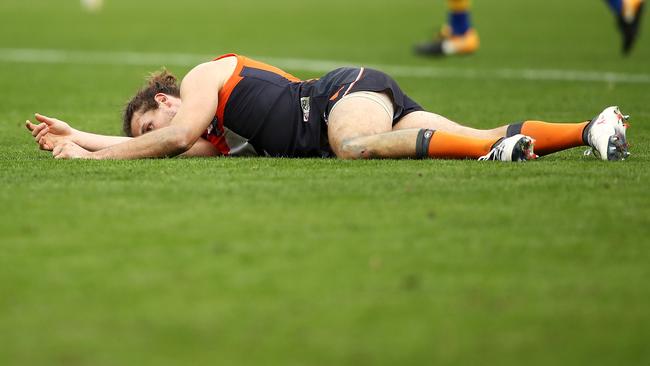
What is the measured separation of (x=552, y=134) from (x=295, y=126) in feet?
4.75

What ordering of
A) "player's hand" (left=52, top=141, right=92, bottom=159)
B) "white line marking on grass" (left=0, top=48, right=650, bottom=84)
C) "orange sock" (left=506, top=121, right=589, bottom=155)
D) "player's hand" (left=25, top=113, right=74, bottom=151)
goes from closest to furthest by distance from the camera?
"orange sock" (left=506, top=121, right=589, bottom=155)
"player's hand" (left=52, top=141, right=92, bottom=159)
"player's hand" (left=25, top=113, right=74, bottom=151)
"white line marking on grass" (left=0, top=48, right=650, bottom=84)

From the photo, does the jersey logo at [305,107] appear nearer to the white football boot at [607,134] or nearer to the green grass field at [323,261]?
the green grass field at [323,261]

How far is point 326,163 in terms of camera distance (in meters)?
5.95

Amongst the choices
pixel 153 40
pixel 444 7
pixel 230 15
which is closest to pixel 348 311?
pixel 153 40

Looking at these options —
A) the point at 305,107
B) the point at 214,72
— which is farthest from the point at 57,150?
the point at 305,107

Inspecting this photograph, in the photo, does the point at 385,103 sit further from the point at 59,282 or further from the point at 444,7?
the point at 444,7

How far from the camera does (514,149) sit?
573 cm

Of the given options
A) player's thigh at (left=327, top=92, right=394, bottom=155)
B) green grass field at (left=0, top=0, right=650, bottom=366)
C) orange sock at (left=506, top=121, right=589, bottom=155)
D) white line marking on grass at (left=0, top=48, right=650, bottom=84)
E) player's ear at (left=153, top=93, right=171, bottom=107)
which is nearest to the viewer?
green grass field at (left=0, top=0, right=650, bottom=366)

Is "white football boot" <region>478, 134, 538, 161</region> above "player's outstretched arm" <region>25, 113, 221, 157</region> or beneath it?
above

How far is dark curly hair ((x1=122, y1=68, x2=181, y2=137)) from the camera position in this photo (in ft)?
21.1

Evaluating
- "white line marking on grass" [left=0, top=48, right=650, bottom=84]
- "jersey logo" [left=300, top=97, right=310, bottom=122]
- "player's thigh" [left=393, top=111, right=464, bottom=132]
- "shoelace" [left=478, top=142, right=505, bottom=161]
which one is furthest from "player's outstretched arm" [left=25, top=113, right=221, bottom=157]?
"white line marking on grass" [left=0, top=48, right=650, bottom=84]

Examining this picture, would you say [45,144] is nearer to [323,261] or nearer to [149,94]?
[149,94]

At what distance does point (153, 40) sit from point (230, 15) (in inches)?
207

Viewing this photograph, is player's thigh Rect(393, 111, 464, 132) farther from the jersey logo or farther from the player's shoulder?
the player's shoulder
